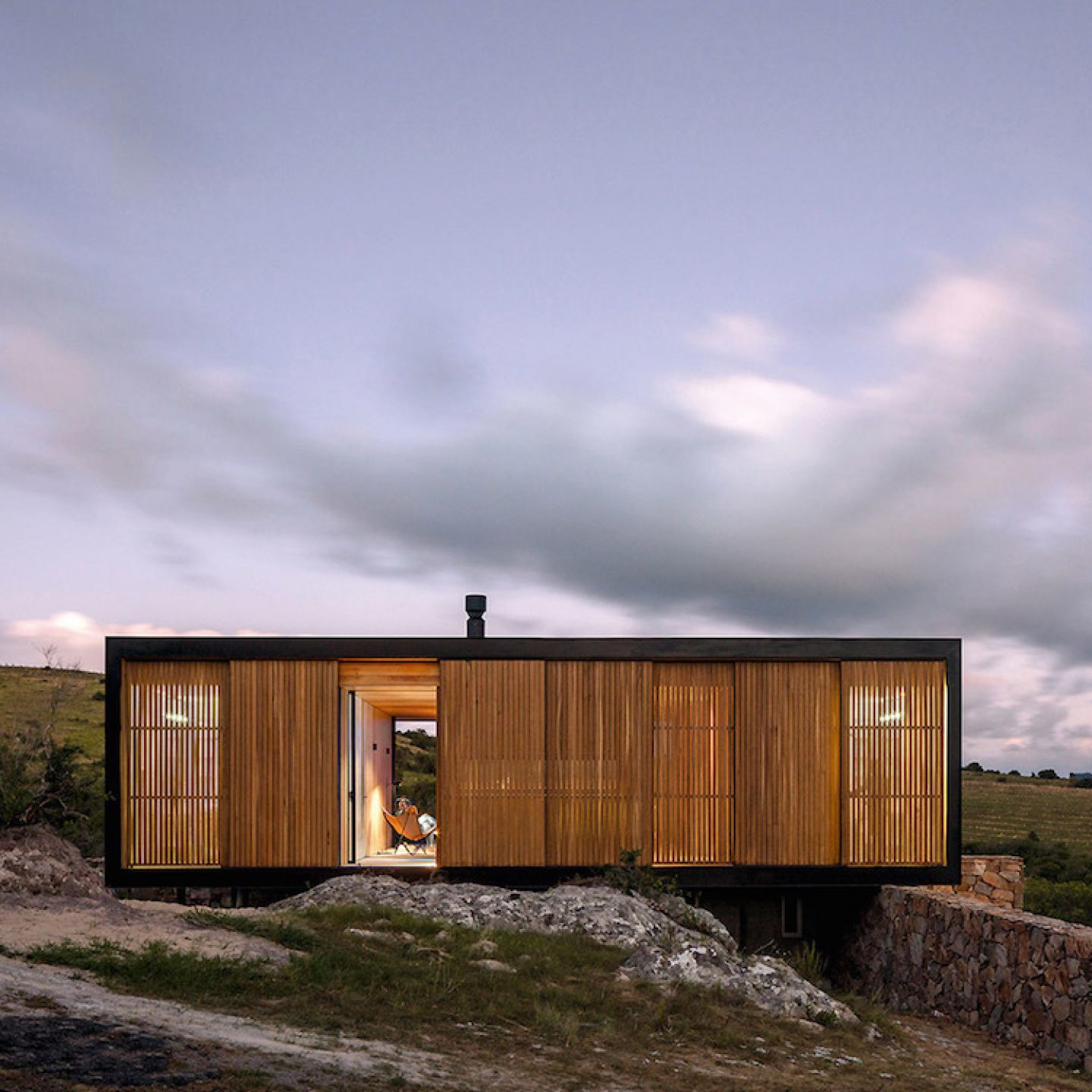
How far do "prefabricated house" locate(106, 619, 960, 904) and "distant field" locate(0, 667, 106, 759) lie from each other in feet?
64.2

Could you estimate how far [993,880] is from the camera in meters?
14.1

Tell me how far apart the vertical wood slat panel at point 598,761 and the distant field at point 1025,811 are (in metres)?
21.3

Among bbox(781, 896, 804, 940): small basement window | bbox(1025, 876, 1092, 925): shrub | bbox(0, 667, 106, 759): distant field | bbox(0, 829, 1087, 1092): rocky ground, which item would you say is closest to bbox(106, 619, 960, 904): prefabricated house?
bbox(781, 896, 804, 940): small basement window

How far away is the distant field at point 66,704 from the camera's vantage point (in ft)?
107

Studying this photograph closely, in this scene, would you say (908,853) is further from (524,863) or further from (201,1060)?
(201,1060)

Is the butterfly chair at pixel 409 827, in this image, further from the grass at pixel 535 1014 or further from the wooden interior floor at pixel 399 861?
the grass at pixel 535 1014

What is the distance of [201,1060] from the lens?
495cm

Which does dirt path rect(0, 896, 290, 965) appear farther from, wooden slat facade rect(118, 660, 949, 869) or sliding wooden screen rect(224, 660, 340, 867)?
wooden slat facade rect(118, 660, 949, 869)

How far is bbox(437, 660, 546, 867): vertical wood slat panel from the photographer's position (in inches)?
465

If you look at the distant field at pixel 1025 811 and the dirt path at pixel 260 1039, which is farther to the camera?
the distant field at pixel 1025 811

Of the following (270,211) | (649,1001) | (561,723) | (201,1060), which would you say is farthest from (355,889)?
(270,211)

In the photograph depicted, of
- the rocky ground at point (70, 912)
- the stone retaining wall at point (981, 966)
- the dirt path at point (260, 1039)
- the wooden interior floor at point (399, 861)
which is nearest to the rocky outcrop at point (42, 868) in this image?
the rocky ground at point (70, 912)

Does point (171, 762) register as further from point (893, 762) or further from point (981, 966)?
point (981, 966)

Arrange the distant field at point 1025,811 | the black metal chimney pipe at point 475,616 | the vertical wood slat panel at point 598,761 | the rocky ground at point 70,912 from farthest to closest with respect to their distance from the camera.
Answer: the distant field at point 1025,811
the black metal chimney pipe at point 475,616
the vertical wood slat panel at point 598,761
the rocky ground at point 70,912
